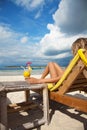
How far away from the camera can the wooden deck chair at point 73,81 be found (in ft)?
9.71

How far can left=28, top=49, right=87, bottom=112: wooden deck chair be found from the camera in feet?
9.70

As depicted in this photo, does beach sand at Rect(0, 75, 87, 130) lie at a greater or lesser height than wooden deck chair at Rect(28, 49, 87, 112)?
lesser

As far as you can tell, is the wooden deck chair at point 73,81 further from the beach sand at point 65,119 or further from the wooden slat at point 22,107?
the wooden slat at point 22,107

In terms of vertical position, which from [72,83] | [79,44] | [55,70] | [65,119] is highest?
[79,44]

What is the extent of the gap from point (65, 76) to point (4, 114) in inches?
Answer: 53.5

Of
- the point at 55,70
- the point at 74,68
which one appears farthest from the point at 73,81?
the point at 55,70

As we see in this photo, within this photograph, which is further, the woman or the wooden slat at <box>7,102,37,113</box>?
the wooden slat at <box>7,102,37,113</box>

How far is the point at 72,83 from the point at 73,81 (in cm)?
10

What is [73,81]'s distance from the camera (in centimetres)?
334

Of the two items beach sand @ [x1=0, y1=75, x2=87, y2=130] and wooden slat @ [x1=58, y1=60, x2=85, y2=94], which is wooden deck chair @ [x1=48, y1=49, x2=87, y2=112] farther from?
beach sand @ [x1=0, y1=75, x2=87, y2=130]

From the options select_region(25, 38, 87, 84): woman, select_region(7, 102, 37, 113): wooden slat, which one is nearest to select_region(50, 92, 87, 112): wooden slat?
select_region(25, 38, 87, 84): woman

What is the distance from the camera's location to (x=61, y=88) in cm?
365

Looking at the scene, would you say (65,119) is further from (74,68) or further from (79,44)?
(79,44)

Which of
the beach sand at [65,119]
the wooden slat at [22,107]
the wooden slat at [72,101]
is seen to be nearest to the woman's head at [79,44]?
the wooden slat at [72,101]
